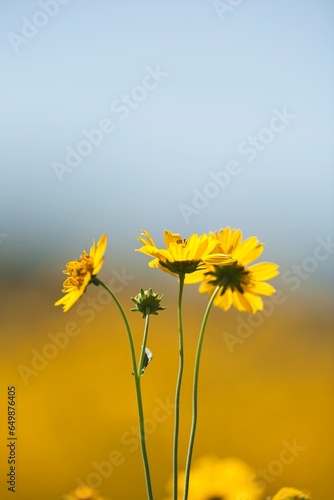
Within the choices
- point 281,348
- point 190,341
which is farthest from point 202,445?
point 281,348

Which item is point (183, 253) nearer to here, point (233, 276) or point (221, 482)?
point (233, 276)

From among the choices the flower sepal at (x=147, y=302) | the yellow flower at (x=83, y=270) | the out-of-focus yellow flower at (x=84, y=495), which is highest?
the yellow flower at (x=83, y=270)

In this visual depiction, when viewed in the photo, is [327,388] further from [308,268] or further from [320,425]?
[308,268]

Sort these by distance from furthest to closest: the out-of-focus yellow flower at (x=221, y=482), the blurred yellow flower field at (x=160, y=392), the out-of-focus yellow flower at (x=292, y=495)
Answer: the blurred yellow flower field at (x=160, y=392) < the out-of-focus yellow flower at (x=221, y=482) < the out-of-focus yellow flower at (x=292, y=495)

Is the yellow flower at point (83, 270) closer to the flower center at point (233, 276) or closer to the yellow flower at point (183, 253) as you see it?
the yellow flower at point (183, 253)

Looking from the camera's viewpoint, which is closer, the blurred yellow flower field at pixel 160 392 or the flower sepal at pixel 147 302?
the flower sepal at pixel 147 302

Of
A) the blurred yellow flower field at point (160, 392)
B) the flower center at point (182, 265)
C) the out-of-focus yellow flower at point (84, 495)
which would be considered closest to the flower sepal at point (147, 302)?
the flower center at point (182, 265)

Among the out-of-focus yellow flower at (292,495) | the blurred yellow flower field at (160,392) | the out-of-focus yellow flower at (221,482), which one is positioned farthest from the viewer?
the blurred yellow flower field at (160,392)

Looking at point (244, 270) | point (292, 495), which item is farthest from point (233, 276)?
point (292, 495)
